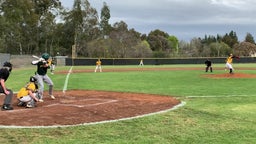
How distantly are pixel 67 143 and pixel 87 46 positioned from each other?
80.9m

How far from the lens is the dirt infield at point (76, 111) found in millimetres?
8734

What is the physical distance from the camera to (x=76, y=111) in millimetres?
10102

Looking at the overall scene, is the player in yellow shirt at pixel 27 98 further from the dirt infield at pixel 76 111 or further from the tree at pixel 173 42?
the tree at pixel 173 42

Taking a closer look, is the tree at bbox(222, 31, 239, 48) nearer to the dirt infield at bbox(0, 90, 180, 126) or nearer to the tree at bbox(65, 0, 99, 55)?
the tree at bbox(65, 0, 99, 55)

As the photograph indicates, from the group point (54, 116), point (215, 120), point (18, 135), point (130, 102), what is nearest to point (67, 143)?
point (18, 135)

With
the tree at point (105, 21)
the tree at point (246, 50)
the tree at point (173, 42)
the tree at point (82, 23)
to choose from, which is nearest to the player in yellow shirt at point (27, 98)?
the tree at point (82, 23)

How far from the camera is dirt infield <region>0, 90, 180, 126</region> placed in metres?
8.73

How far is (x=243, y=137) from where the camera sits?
7383mm

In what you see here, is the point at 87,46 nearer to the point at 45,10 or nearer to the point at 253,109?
the point at 45,10

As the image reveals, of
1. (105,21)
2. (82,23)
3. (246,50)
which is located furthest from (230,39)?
(82,23)

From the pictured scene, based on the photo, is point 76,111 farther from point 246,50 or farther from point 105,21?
point 246,50

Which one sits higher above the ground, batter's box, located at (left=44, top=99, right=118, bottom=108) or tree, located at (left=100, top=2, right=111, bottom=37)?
tree, located at (left=100, top=2, right=111, bottom=37)

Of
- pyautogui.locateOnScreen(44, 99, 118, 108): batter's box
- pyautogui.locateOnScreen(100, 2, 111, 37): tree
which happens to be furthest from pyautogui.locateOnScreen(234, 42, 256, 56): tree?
pyautogui.locateOnScreen(44, 99, 118, 108): batter's box

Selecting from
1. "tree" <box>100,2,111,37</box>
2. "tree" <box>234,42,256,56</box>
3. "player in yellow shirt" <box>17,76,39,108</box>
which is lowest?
"player in yellow shirt" <box>17,76,39,108</box>
